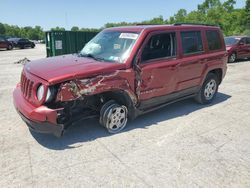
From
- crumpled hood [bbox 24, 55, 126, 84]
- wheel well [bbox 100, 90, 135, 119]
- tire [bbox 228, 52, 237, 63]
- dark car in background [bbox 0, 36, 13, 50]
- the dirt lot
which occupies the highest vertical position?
dark car in background [bbox 0, 36, 13, 50]

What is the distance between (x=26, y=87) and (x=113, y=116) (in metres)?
1.49

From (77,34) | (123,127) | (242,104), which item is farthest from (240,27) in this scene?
(123,127)

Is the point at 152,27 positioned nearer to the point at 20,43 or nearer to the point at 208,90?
the point at 208,90

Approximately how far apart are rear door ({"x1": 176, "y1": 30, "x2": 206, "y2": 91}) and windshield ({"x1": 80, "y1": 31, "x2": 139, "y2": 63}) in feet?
4.03

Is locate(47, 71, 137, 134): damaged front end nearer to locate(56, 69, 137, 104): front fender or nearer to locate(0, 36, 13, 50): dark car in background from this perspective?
locate(56, 69, 137, 104): front fender

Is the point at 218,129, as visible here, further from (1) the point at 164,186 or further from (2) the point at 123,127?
(1) the point at 164,186

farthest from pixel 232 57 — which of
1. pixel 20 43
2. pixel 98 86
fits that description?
pixel 20 43

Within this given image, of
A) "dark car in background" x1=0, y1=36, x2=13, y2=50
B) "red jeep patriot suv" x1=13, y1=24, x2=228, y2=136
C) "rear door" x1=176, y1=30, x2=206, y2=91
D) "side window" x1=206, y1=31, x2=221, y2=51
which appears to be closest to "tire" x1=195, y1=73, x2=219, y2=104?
"red jeep patriot suv" x1=13, y1=24, x2=228, y2=136

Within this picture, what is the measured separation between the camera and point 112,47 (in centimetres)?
456

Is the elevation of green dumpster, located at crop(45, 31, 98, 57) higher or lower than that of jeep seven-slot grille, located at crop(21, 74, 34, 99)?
higher

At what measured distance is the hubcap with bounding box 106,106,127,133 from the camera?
4227 millimetres

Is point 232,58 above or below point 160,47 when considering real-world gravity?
below

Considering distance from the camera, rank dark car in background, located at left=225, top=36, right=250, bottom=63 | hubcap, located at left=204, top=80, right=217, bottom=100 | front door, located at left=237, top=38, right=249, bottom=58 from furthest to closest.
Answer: front door, located at left=237, top=38, right=249, bottom=58
dark car in background, located at left=225, top=36, right=250, bottom=63
hubcap, located at left=204, top=80, right=217, bottom=100

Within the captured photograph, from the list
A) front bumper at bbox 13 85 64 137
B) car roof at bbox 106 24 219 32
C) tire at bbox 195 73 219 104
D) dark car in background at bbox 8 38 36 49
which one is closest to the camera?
front bumper at bbox 13 85 64 137
